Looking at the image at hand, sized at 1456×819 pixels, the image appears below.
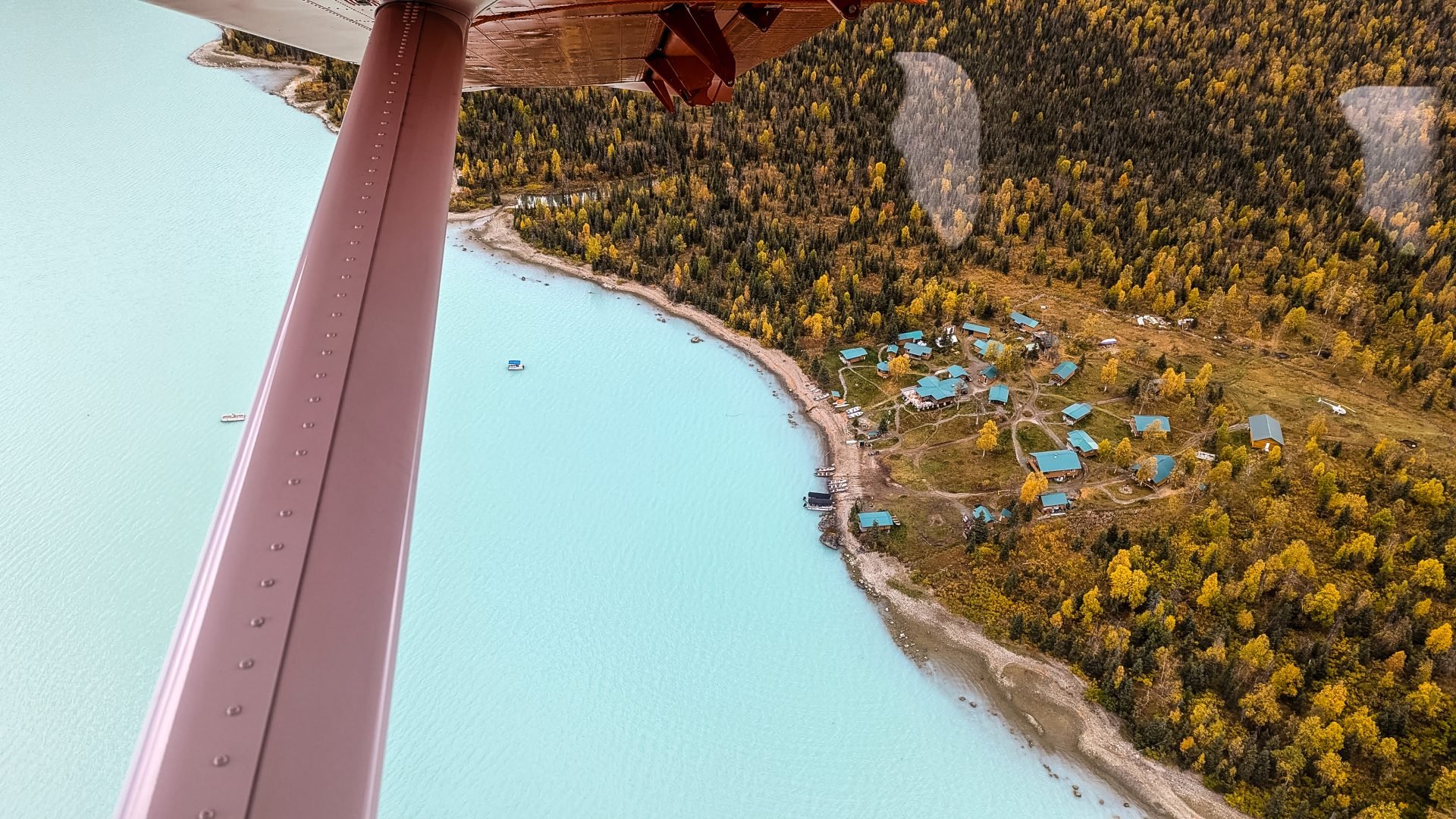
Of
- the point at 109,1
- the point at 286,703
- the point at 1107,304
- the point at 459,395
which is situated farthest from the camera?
the point at 109,1

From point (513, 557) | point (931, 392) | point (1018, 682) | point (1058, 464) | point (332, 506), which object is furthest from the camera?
point (931, 392)

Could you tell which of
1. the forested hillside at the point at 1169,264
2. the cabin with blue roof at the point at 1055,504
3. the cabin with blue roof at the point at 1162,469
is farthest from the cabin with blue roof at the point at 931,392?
the cabin with blue roof at the point at 1162,469

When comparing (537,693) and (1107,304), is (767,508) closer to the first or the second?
(537,693)

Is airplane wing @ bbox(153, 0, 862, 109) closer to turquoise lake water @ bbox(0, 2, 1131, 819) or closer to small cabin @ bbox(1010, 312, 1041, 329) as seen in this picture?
turquoise lake water @ bbox(0, 2, 1131, 819)

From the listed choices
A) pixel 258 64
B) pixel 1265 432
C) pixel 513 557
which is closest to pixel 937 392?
pixel 1265 432

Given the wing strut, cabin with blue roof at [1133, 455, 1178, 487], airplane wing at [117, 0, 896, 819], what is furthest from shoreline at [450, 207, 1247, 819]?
the wing strut

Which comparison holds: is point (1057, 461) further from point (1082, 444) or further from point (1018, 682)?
point (1018, 682)

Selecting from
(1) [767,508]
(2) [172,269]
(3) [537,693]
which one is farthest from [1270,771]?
(2) [172,269]
